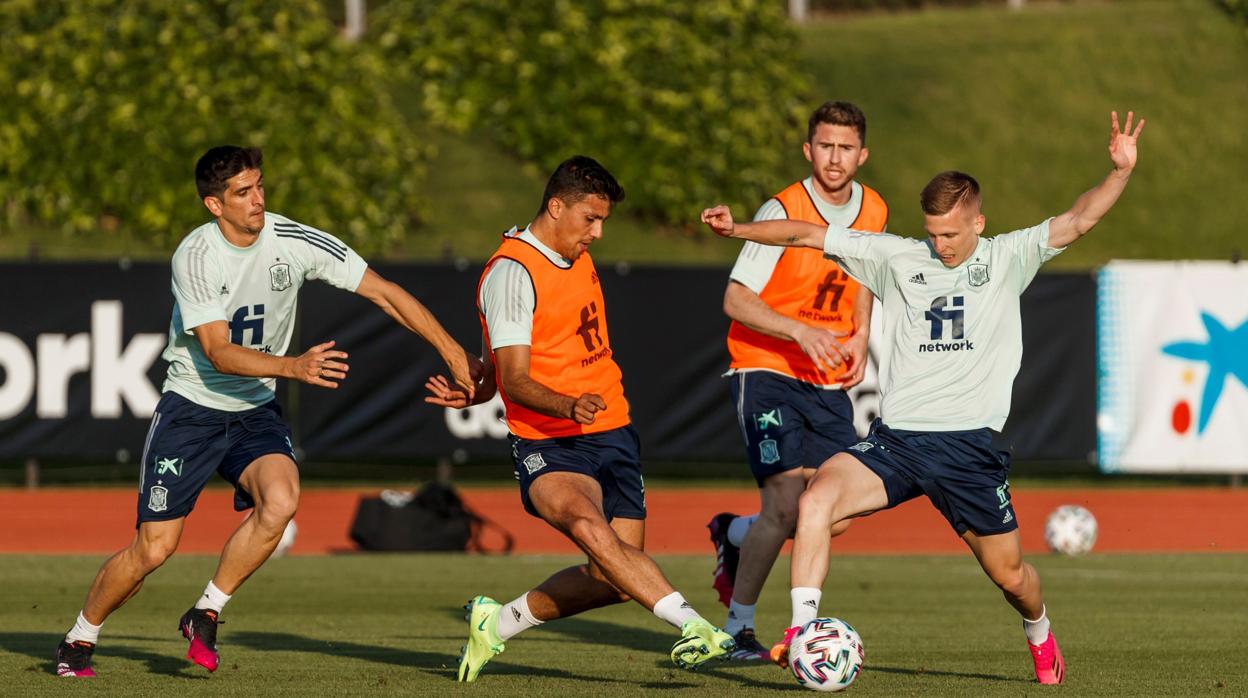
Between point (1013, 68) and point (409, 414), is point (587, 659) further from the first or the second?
point (1013, 68)

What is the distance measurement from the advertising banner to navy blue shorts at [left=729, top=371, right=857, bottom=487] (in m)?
11.0

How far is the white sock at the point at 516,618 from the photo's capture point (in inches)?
331

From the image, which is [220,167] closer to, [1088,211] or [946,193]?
[946,193]

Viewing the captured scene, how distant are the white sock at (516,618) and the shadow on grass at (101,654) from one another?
1386mm

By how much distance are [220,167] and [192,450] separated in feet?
4.36

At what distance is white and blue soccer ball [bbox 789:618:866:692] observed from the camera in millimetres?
7645

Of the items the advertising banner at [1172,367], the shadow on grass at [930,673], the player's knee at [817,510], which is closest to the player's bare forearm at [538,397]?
the player's knee at [817,510]

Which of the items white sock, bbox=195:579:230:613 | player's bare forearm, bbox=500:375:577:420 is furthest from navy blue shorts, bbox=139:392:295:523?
player's bare forearm, bbox=500:375:577:420

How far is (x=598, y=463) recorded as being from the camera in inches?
332

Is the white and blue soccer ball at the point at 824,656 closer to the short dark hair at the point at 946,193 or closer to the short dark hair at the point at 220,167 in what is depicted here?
the short dark hair at the point at 946,193

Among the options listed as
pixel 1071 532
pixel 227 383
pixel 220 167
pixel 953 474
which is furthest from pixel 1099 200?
pixel 1071 532

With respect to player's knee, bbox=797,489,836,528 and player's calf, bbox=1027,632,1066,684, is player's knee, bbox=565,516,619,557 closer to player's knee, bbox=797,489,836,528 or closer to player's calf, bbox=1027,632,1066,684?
player's knee, bbox=797,489,836,528

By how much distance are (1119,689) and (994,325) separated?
1.69 m

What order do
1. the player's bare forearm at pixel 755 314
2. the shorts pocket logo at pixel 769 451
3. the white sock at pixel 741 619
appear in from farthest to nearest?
the shorts pocket logo at pixel 769 451 → the white sock at pixel 741 619 → the player's bare forearm at pixel 755 314
